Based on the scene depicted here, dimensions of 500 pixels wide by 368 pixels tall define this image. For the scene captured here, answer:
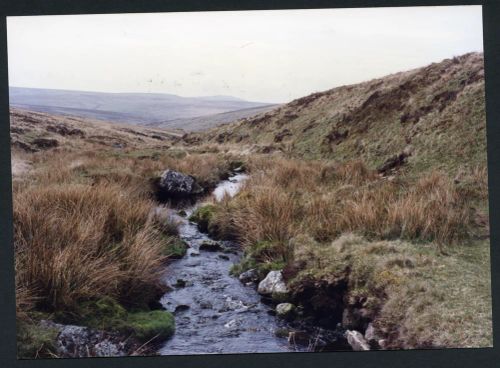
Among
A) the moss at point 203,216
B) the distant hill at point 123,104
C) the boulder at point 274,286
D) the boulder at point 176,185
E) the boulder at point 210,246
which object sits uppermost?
the distant hill at point 123,104

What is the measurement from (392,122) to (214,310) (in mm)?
2119

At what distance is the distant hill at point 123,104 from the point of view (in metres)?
4.33

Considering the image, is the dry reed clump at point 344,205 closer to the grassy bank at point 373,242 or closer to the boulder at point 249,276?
the grassy bank at point 373,242

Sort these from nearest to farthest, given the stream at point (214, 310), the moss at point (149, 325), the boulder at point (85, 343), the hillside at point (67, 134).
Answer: the boulder at point (85, 343)
the moss at point (149, 325)
the stream at point (214, 310)
the hillside at point (67, 134)

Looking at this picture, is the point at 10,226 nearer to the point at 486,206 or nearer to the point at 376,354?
the point at 376,354

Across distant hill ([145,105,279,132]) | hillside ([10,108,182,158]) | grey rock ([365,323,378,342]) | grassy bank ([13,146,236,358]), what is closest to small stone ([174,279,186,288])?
grassy bank ([13,146,236,358])

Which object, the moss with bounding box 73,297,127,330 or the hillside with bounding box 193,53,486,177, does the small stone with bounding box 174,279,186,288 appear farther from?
the hillside with bounding box 193,53,486,177

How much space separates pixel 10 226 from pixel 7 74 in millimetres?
1177

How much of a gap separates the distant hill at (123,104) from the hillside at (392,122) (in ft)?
0.72

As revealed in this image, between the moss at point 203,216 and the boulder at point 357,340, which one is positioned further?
the moss at point 203,216

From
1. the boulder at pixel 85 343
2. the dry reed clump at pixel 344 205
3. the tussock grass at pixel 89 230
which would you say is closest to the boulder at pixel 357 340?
the dry reed clump at pixel 344 205

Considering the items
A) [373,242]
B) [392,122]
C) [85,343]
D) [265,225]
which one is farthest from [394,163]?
[85,343]

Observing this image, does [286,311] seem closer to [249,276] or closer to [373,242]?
[249,276]

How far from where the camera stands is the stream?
425 centimetres
